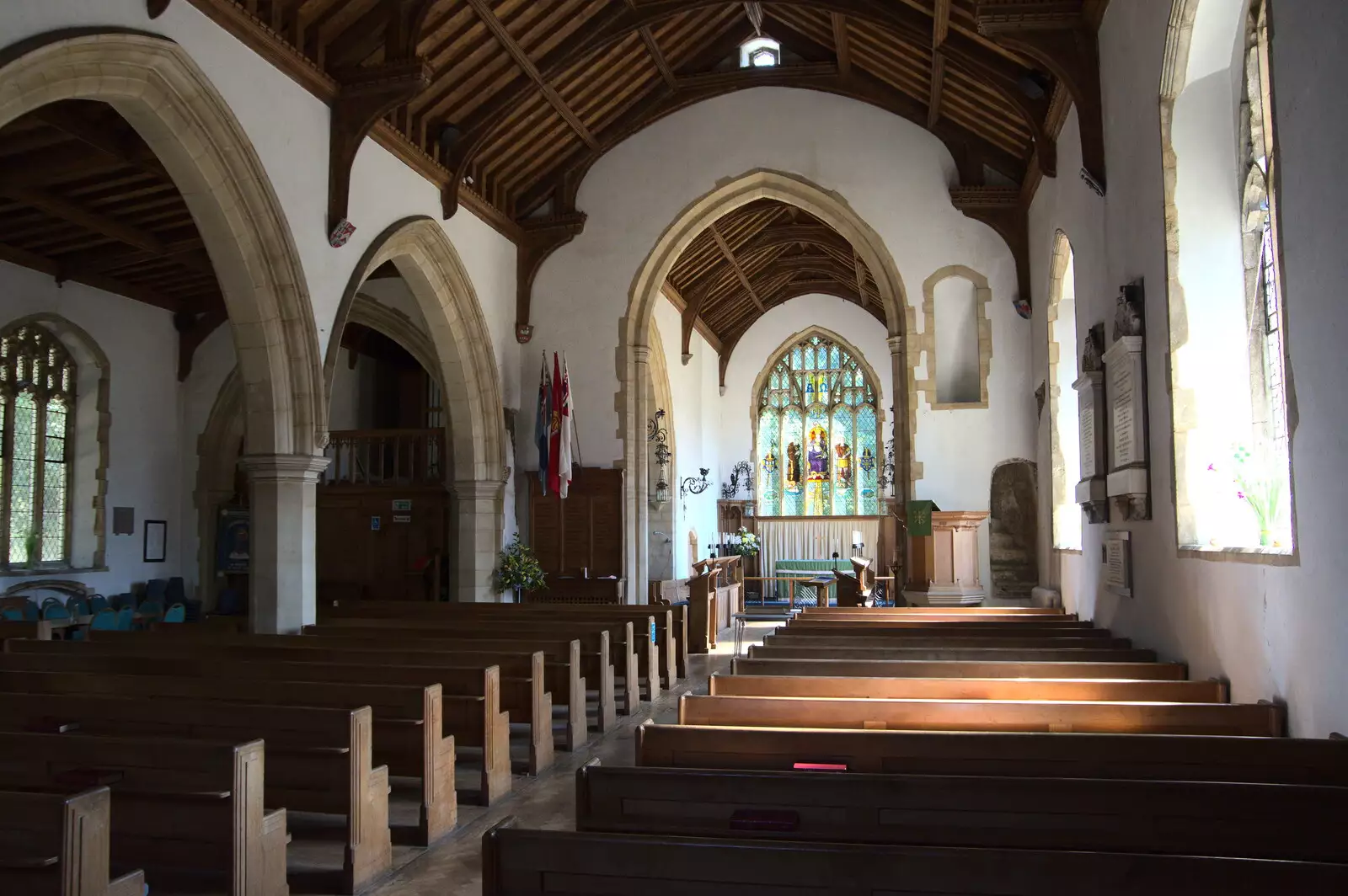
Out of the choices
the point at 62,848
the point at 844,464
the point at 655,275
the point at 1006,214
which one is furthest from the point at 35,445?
the point at 844,464

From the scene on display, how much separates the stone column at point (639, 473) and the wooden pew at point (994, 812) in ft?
26.5

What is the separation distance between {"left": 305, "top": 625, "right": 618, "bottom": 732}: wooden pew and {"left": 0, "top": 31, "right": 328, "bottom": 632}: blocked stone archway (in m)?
0.72

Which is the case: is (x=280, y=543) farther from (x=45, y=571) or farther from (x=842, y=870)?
(x=842, y=870)

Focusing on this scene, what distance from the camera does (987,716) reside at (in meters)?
3.06

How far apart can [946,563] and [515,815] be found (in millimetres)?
5549

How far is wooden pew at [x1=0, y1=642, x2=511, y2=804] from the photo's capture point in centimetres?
432

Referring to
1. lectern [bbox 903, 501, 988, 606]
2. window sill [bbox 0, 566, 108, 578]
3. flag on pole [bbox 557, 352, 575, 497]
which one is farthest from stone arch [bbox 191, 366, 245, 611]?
lectern [bbox 903, 501, 988, 606]

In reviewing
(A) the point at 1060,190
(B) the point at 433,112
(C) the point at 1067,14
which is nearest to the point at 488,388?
(B) the point at 433,112

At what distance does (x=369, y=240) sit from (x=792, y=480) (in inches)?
456

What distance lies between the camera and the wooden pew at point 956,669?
3.94 m

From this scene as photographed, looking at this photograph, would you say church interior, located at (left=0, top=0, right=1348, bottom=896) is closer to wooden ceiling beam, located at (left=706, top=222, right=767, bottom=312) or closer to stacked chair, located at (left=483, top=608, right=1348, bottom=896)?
stacked chair, located at (left=483, top=608, right=1348, bottom=896)

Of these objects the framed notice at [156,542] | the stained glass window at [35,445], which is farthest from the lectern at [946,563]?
the stained glass window at [35,445]

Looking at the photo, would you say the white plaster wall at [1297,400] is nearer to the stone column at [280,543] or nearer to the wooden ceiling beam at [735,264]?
the stone column at [280,543]

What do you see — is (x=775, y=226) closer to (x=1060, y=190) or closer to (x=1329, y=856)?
(x=1060, y=190)
